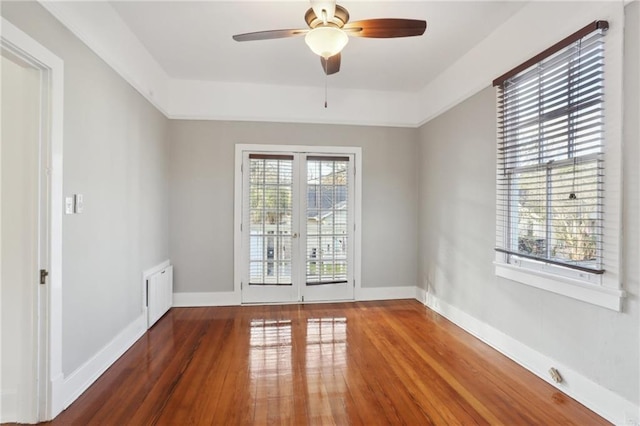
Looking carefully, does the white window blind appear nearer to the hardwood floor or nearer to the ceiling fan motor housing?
the hardwood floor

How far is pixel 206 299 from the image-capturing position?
401cm

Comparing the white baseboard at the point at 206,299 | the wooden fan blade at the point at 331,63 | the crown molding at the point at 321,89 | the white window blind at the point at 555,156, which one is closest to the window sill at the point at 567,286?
the white window blind at the point at 555,156

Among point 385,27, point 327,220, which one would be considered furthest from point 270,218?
point 385,27

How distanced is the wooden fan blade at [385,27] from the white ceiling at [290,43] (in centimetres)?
56

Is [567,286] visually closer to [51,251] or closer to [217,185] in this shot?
[51,251]

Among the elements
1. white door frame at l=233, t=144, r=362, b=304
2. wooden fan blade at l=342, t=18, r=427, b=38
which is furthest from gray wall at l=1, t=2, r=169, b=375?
wooden fan blade at l=342, t=18, r=427, b=38

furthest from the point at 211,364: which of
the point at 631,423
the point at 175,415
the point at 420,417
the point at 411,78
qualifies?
the point at 411,78

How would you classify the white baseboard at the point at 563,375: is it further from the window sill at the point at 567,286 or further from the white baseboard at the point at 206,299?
the white baseboard at the point at 206,299

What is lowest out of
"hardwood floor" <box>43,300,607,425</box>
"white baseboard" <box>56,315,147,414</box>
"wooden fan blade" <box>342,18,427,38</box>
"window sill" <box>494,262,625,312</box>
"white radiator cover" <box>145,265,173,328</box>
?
"hardwood floor" <box>43,300,607,425</box>

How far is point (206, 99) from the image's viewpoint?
3934mm

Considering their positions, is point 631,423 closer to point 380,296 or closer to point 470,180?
point 470,180

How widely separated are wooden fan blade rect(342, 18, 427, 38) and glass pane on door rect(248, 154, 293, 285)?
7.36 feet

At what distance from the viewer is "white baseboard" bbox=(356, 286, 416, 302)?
4.29 m

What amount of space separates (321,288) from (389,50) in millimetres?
2980
